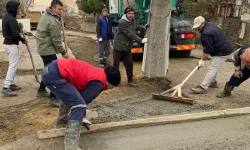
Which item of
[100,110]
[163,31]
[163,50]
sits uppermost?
[163,31]

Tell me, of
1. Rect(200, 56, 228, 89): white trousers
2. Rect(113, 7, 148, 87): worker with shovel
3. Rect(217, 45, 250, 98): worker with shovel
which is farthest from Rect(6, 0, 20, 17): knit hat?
Rect(217, 45, 250, 98): worker with shovel

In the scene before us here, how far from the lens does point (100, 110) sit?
182 inches

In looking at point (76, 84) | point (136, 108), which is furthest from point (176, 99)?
point (76, 84)

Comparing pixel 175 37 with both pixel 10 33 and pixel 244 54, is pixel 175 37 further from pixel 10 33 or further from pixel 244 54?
pixel 10 33

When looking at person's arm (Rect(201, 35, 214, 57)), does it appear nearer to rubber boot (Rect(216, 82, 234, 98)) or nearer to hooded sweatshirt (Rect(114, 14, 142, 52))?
rubber boot (Rect(216, 82, 234, 98))

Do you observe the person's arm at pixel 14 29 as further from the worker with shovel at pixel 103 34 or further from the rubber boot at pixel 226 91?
the rubber boot at pixel 226 91

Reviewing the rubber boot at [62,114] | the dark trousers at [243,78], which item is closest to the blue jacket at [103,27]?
the dark trousers at [243,78]

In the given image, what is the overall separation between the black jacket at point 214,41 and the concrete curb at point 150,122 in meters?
1.34

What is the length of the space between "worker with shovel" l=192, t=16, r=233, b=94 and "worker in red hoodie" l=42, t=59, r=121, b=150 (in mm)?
2676

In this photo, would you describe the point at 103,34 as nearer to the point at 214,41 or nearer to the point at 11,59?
the point at 11,59

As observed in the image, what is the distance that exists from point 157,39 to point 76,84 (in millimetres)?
3301

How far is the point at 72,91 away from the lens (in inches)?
128

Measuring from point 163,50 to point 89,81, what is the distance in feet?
11.1

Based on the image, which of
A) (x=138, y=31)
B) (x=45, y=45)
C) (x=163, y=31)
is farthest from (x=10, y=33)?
(x=138, y=31)
